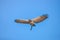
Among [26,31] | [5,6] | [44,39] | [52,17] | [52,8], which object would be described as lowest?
[44,39]

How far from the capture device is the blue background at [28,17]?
171 cm

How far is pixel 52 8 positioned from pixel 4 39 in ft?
2.51

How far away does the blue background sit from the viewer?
1.71m

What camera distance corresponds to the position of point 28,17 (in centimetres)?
175

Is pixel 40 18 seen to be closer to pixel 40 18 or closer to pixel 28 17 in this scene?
pixel 40 18

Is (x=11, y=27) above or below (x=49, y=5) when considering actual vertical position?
below

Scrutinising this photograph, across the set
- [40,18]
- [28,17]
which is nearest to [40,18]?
[40,18]

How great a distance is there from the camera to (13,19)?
5.84 ft

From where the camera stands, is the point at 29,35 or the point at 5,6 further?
the point at 5,6

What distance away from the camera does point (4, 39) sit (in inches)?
69.6

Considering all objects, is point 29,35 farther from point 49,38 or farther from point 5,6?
point 5,6

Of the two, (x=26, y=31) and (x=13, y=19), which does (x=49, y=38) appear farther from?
(x=13, y=19)

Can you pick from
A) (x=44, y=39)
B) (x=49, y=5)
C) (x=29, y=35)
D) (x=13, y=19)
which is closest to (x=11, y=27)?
(x=13, y=19)

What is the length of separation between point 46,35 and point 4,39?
0.56m
